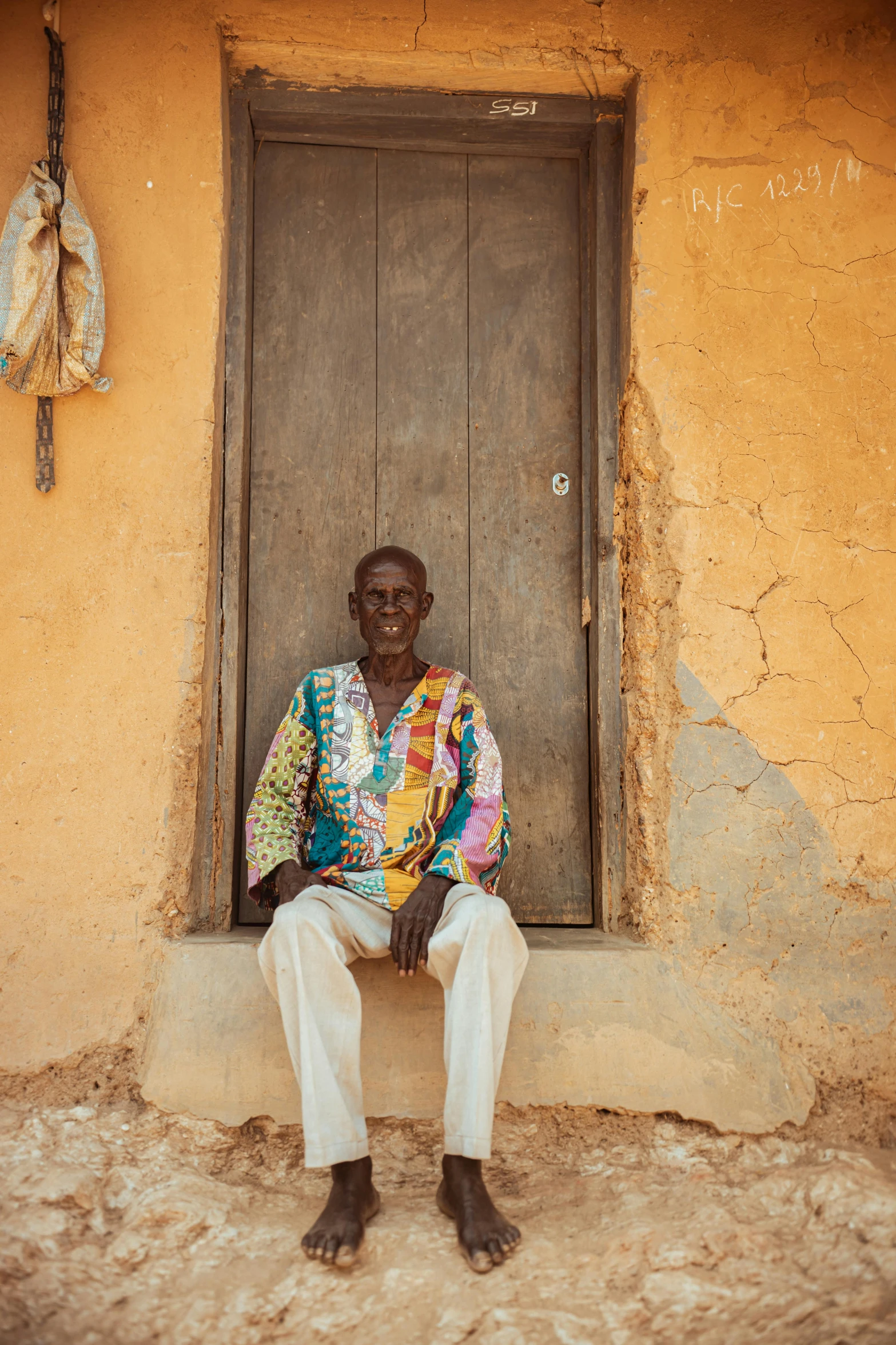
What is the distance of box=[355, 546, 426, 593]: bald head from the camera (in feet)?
8.48

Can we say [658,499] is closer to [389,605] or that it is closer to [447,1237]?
[389,605]

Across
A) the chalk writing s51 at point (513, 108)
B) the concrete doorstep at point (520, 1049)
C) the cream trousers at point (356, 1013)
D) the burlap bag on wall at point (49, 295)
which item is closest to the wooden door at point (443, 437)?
the chalk writing s51 at point (513, 108)

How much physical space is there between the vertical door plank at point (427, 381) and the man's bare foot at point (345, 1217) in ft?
4.78

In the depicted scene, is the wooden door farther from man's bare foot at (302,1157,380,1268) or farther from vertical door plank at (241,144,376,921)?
man's bare foot at (302,1157,380,1268)

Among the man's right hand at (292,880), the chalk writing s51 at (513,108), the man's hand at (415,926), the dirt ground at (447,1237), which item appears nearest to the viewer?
the dirt ground at (447,1237)

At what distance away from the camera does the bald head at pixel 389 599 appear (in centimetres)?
255

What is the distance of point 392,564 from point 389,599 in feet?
0.33

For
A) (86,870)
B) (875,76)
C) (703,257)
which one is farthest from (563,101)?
(86,870)

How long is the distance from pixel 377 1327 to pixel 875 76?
11.0 ft

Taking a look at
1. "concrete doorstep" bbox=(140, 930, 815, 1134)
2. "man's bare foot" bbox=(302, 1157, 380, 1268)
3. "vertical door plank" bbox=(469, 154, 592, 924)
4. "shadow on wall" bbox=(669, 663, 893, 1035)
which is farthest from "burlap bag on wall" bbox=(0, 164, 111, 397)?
"man's bare foot" bbox=(302, 1157, 380, 1268)

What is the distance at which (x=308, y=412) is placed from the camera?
304cm

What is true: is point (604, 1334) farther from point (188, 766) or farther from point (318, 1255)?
point (188, 766)

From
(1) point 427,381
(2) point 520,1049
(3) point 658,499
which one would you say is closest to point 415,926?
(2) point 520,1049

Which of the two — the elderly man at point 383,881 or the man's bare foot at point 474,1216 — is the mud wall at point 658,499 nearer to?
the elderly man at point 383,881
